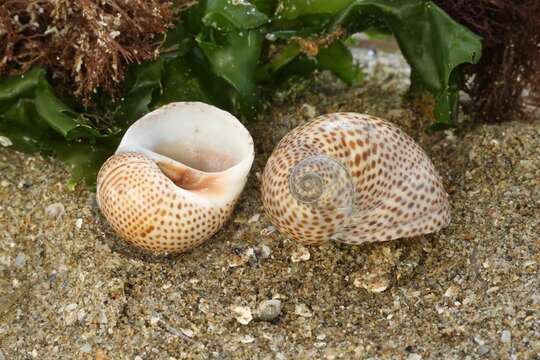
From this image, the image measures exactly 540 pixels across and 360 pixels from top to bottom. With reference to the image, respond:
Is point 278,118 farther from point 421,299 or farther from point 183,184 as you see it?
point 421,299

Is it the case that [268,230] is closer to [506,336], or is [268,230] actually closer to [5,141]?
[506,336]

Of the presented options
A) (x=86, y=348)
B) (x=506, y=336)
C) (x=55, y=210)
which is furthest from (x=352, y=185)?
(x=55, y=210)

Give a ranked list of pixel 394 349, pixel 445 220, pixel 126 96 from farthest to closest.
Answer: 1. pixel 126 96
2. pixel 445 220
3. pixel 394 349

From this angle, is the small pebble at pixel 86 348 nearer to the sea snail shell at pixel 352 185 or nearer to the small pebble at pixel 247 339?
the small pebble at pixel 247 339

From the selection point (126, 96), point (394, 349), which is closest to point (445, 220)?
point (394, 349)

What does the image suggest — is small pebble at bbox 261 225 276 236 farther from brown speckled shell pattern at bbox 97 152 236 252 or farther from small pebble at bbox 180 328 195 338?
small pebble at bbox 180 328 195 338

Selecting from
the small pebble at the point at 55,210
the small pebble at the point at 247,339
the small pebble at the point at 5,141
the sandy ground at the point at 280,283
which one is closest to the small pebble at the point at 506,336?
the sandy ground at the point at 280,283
